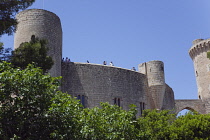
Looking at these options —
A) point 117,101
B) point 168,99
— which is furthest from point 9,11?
point 168,99

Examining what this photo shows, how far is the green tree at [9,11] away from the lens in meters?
11.0

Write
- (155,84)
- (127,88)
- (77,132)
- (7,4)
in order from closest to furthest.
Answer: (77,132) < (7,4) < (127,88) < (155,84)

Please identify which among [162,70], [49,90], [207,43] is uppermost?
[207,43]

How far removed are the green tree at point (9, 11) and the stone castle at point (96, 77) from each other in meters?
5.75

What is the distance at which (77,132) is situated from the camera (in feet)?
28.0

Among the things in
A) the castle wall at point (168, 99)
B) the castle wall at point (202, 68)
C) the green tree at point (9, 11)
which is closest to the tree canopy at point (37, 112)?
the green tree at point (9, 11)

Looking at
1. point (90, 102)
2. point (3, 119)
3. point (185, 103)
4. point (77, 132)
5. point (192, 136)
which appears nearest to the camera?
point (3, 119)

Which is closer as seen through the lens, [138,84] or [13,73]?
[13,73]

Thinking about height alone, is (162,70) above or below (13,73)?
above

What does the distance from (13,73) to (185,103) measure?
92.7 feet

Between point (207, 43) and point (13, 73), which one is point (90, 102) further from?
point (207, 43)

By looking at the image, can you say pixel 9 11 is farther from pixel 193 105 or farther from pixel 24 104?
pixel 193 105

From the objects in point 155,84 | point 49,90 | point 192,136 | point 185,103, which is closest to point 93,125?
point 49,90

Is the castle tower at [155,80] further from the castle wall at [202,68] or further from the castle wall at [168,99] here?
the castle wall at [202,68]
